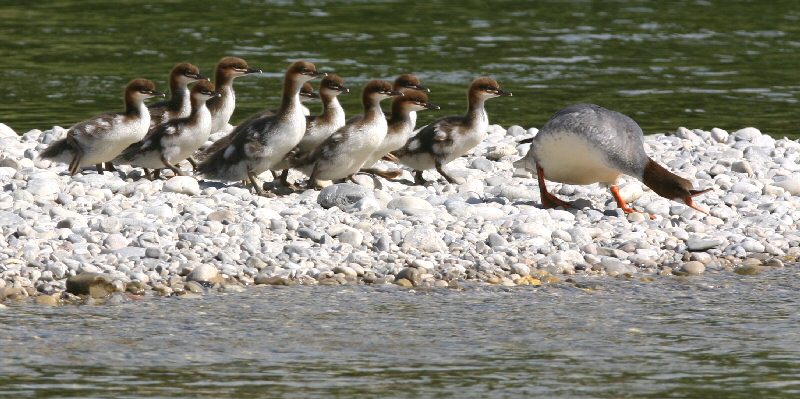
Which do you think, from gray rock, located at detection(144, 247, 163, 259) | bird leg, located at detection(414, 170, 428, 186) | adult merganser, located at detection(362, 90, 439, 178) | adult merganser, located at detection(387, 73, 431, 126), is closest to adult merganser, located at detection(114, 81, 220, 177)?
adult merganser, located at detection(362, 90, 439, 178)

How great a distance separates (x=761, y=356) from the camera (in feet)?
24.5

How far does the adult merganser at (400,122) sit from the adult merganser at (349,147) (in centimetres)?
29

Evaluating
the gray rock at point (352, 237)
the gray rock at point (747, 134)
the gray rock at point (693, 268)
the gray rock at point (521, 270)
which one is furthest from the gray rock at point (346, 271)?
the gray rock at point (747, 134)

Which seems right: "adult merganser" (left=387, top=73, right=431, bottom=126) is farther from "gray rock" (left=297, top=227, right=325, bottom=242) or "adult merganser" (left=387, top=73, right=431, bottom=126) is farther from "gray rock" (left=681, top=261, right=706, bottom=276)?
"gray rock" (left=681, top=261, right=706, bottom=276)

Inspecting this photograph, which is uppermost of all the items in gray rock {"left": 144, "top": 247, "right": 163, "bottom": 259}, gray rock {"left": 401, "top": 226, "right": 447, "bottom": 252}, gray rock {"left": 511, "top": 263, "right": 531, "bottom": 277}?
gray rock {"left": 144, "top": 247, "right": 163, "bottom": 259}

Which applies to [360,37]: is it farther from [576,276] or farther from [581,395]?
[581,395]

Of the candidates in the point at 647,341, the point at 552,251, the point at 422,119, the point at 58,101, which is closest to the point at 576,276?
the point at 552,251

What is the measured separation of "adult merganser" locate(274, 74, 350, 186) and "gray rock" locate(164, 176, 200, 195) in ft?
2.86

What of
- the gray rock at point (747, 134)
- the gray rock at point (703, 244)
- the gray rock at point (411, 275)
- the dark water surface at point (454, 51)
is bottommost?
the dark water surface at point (454, 51)

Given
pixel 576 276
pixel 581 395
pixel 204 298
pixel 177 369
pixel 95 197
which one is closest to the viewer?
pixel 581 395

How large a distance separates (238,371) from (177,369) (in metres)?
0.28

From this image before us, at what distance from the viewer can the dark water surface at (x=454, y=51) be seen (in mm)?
17203

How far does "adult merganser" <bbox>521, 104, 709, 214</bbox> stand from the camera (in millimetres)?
10688

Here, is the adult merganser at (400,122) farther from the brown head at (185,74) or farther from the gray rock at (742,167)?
the gray rock at (742,167)
